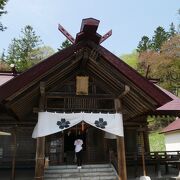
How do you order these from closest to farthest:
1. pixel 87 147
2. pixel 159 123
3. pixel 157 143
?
pixel 87 147, pixel 157 143, pixel 159 123

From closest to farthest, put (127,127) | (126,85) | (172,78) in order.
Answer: (126,85) < (127,127) < (172,78)

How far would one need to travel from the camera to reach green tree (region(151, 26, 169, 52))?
4688cm

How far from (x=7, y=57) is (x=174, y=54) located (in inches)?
953

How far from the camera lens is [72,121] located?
34.3 feet

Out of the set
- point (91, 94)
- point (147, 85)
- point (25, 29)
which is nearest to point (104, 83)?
point (91, 94)

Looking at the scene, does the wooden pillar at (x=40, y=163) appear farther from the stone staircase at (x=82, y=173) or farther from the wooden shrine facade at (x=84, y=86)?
the stone staircase at (x=82, y=173)

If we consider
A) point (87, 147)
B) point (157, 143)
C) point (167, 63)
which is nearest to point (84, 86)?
point (87, 147)

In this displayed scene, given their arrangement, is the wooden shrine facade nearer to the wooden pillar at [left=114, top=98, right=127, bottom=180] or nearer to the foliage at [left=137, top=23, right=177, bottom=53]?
the wooden pillar at [left=114, top=98, right=127, bottom=180]

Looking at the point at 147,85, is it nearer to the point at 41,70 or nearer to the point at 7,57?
the point at 41,70

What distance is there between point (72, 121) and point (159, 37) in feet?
134

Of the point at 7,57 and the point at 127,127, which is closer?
the point at 127,127

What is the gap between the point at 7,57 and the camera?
40812 millimetres

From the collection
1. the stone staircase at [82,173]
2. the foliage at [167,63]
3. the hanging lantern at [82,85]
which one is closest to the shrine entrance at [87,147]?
the stone staircase at [82,173]

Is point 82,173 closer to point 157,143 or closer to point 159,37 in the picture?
point 157,143
